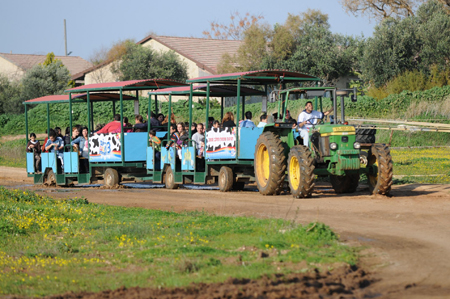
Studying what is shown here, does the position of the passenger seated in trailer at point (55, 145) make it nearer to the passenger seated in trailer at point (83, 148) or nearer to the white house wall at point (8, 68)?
the passenger seated in trailer at point (83, 148)

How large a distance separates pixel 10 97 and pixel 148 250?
49.7 meters

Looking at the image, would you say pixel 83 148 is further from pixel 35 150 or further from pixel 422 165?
pixel 422 165

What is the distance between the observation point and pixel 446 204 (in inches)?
560

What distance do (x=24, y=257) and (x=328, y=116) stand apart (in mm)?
9198

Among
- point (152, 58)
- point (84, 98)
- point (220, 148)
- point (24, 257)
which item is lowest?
point (24, 257)

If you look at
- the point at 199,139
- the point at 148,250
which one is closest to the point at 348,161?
the point at 199,139

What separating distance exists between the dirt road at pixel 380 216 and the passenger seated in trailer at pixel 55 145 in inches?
125

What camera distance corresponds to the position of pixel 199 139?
20.3 meters

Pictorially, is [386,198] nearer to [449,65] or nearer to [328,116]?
[328,116]

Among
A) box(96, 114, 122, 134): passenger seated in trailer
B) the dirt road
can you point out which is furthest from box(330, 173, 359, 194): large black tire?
box(96, 114, 122, 134): passenger seated in trailer

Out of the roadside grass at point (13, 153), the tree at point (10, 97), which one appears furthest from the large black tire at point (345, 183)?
the tree at point (10, 97)

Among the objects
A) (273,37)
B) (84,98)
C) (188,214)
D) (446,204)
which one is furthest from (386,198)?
(273,37)

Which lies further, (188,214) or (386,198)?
(386,198)

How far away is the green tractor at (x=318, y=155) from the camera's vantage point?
15.5m
